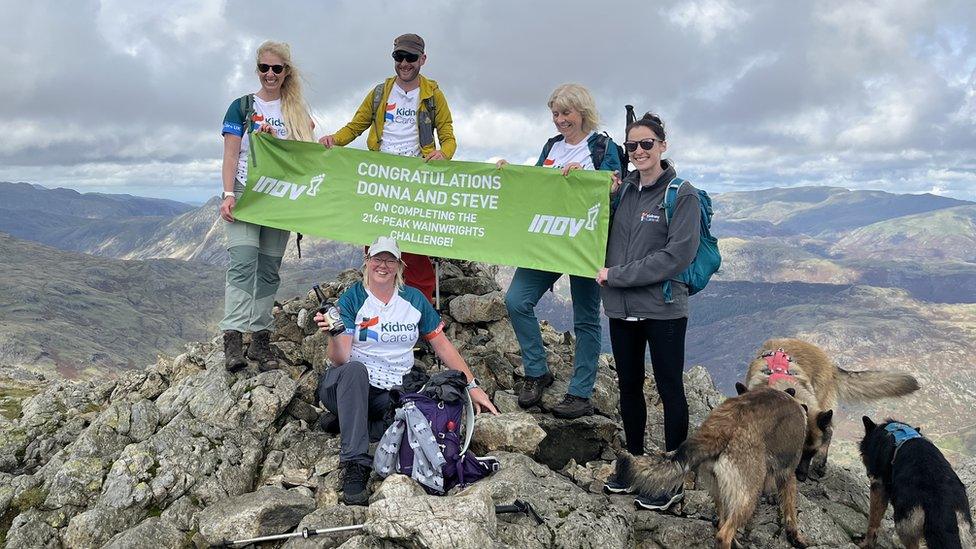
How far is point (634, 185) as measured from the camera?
8891mm

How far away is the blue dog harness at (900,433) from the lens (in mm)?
8219

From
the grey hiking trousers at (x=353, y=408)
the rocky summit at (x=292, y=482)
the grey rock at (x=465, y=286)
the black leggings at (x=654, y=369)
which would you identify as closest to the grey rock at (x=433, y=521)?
the rocky summit at (x=292, y=482)

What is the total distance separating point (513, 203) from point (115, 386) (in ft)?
36.4

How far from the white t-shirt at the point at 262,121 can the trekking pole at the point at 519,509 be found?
757 centimetres

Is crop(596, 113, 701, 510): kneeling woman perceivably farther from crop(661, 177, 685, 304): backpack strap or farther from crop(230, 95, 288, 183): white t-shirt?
crop(230, 95, 288, 183): white t-shirt

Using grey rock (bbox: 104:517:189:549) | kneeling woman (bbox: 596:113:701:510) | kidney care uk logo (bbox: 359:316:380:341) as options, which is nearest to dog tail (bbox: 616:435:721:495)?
kneeling woman (bbox: 596:113:701:510)

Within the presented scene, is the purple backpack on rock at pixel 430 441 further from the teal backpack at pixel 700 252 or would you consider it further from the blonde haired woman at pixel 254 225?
the blonde haired woman at pixel 254 225

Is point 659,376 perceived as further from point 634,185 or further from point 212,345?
point 212,345

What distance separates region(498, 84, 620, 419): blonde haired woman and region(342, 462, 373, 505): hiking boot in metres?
3.76

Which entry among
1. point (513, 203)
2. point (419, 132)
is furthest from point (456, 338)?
point (419, 132)

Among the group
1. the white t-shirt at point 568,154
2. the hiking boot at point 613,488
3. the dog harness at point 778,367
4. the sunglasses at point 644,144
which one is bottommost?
the hiking boot at point 613,488

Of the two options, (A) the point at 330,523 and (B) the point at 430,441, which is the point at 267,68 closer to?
(B) the point at 430,441

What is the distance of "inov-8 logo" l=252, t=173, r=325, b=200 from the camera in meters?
11.6

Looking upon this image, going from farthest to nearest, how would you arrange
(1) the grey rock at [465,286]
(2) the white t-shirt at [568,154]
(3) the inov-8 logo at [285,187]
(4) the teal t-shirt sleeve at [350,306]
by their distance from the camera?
1. (1) the grey rock at [465,286]
2. (3) the inov-8 logo at [285,187]
3. (2) the white t-shirt at [568,154]
4. (4) the teal t-shirt sleeve at [350,306]
